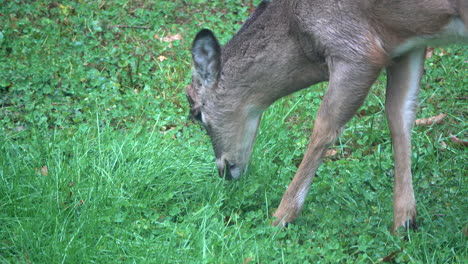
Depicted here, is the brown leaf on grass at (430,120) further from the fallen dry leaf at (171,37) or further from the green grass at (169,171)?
the fallen dry leaf at (171,37)

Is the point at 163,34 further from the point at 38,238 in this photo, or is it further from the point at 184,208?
the point at 38,238

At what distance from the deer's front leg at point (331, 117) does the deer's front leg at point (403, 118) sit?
0.58m

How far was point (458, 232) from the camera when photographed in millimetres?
4695

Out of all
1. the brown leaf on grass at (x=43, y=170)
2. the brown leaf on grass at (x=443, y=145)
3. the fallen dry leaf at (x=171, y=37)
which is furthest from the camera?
the fallen dry leaf at (x=171, y=37)

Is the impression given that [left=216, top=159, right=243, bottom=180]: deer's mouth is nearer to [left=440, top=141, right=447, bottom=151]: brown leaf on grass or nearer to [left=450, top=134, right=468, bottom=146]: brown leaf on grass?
[left=440, top=141, right=447, bottom=151]: brown leaf on grass

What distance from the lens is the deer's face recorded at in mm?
5539

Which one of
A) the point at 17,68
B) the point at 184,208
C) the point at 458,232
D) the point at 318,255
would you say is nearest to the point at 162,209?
the point at 184,208

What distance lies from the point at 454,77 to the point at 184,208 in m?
3.41

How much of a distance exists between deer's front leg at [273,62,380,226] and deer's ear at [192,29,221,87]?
1029 millimetres

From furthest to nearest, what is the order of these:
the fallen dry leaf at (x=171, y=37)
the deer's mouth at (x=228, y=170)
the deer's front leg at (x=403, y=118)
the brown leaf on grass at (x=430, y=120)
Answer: the fallen dry leaf at (x=171, y=37) → the brown leaf on grass at (x=430, y=120) → the deer's mouth at (x=228, y=170) → the deer's front leg at (x=403, y=118)

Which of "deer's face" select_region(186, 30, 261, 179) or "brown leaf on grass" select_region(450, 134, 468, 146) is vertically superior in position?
"deer's face" select_region(186, 30, 261, 179)

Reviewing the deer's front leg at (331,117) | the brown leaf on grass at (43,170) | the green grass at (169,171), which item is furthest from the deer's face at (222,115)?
the brown leaf on grass at (43,170)

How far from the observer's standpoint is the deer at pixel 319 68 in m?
4.52

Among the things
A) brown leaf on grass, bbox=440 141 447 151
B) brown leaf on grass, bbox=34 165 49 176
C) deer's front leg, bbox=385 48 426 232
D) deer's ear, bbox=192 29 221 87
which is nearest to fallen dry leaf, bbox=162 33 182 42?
deer's ear, bbox=192 29 221 87
